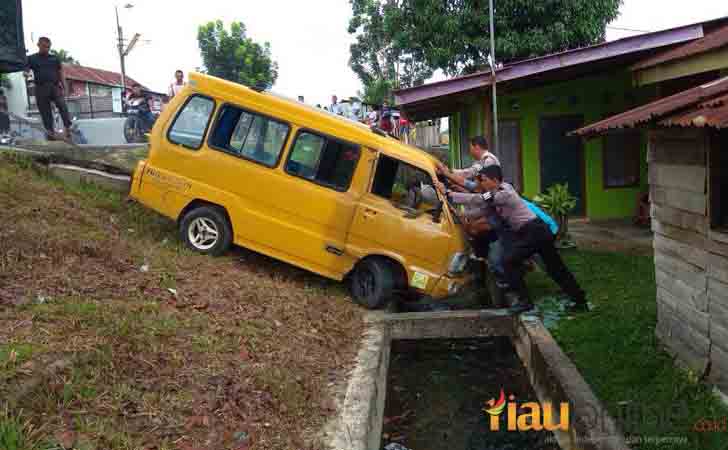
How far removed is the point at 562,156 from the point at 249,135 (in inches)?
310

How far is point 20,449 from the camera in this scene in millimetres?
3215

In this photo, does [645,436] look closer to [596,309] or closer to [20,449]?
[596,309]

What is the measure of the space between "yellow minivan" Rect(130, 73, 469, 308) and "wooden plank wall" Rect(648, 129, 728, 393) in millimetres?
2505

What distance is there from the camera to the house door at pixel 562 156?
523 inches

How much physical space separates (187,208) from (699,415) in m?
6.30

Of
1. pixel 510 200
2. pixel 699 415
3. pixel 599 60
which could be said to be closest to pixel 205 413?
pixel 699 415

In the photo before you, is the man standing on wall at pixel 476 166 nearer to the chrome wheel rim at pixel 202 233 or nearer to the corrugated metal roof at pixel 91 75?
the chrome wheel rim at pixel 202 233

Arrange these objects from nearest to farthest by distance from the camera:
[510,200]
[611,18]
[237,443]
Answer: [237,443]
[510,200]
[611,18]

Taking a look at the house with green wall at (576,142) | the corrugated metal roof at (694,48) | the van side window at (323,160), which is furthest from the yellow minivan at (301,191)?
the house with green wall at (576,142)

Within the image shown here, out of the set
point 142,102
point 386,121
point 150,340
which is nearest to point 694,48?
point 150,340

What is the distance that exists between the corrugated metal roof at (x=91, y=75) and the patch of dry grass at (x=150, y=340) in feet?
113

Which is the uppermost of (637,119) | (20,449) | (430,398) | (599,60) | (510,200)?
(599,60)

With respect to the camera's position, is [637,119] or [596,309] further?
[596,309]

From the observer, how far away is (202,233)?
8148 millimetres
